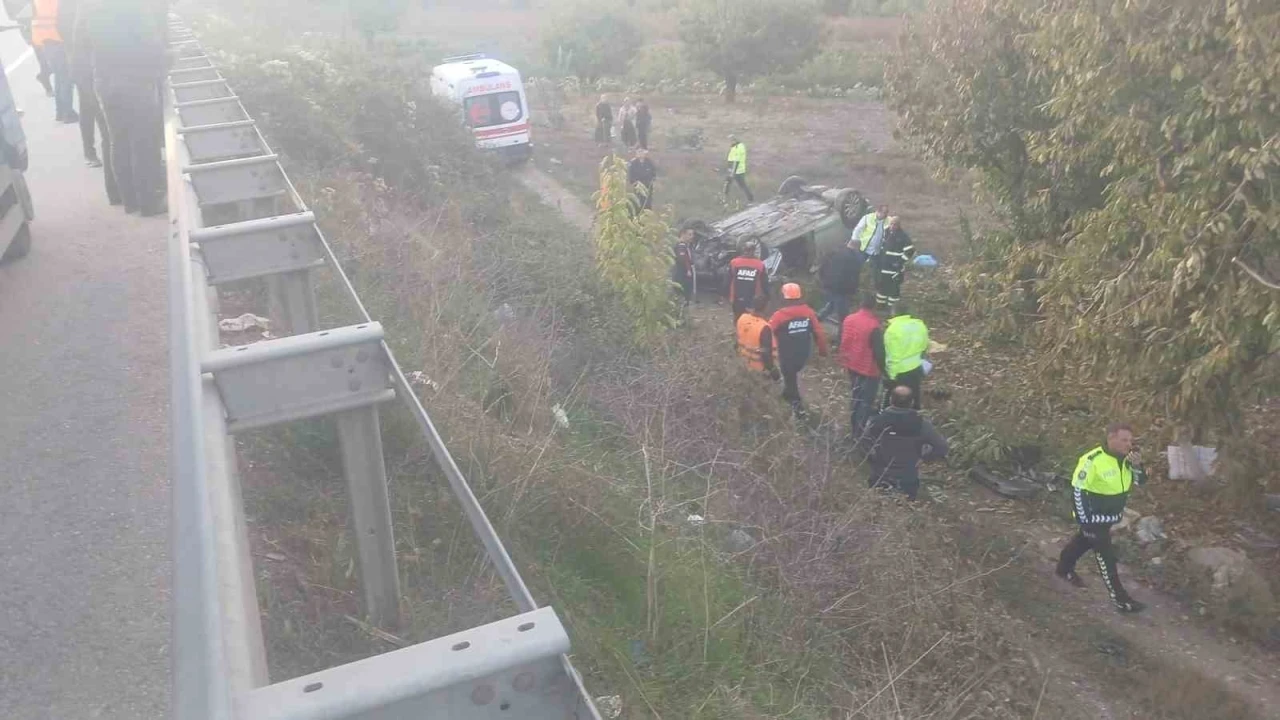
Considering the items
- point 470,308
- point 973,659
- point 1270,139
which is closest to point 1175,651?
point 973,659

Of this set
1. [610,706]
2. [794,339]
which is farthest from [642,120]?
[610,706]

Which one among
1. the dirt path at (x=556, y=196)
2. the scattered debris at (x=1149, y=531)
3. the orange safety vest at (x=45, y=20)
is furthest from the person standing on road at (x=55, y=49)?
the scattered debris at (x=1149, y=531)

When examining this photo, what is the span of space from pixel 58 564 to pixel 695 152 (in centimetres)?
2328

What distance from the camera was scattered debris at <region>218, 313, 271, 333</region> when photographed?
601 cm

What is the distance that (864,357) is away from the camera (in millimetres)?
10023

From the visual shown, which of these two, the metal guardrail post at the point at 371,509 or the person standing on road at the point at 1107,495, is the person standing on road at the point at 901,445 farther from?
the metal guardrail post at the point at 371,509

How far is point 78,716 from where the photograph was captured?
333 cm

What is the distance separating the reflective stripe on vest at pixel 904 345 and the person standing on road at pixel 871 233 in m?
4.60

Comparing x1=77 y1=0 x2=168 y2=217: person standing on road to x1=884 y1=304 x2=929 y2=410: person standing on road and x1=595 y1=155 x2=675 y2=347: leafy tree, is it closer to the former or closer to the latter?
x1=595 y1=155 x2=675 y2=347: leafy tree

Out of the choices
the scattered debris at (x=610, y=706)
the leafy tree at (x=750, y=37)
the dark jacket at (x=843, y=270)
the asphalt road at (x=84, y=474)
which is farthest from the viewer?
the leafy tree at (x=750, y=37)

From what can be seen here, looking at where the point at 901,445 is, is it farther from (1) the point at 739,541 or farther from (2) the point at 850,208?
(2) the point at 850,208

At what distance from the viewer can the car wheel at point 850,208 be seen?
53.7 feet

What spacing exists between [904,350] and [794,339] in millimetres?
995

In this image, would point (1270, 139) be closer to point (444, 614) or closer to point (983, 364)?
point (444, 614)
